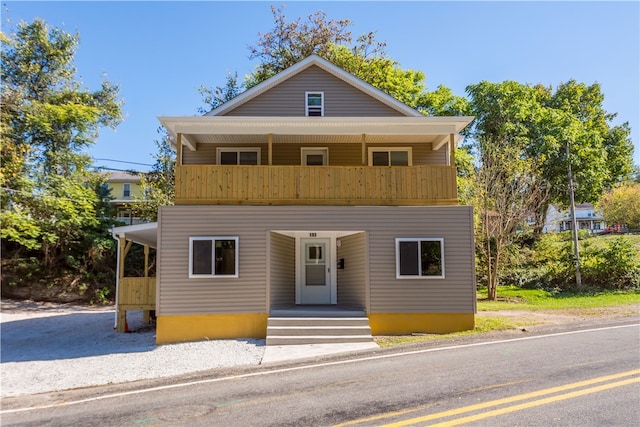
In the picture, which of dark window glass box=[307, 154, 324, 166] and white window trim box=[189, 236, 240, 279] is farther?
dark window glass box=[307, 154, 324, 166]

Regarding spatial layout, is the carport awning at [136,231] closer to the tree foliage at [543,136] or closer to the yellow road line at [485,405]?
the yellow road line at [485,405]

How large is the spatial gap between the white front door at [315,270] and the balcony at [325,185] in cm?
205

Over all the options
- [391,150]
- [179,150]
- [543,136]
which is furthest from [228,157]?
[543,136]

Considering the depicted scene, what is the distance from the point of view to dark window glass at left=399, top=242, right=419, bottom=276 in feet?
39.9

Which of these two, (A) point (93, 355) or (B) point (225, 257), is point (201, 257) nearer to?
(B) point (225, 257)

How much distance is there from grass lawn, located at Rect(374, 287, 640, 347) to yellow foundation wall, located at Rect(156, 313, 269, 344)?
335 centimetres

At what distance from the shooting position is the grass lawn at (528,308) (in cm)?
1151

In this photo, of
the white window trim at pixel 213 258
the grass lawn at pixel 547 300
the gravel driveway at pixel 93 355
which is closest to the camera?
the gravel driveway at pixel 93 355

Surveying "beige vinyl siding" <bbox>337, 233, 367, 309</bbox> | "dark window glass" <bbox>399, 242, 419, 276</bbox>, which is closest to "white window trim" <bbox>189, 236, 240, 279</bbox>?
"beige vinyl siding" <bbox>337, 233, 367, 309</bbox>

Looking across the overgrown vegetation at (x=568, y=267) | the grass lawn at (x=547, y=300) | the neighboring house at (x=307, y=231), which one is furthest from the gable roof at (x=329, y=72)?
the overgrown vegetation at (x=568, y=267)

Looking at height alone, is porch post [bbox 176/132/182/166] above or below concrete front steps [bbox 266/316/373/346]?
above

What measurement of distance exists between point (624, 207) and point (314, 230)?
48.2m

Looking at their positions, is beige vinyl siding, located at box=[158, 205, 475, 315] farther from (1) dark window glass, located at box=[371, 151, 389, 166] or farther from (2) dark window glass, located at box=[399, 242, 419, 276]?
(1) dark window glass, located at box=[371, 151, 389, 166]

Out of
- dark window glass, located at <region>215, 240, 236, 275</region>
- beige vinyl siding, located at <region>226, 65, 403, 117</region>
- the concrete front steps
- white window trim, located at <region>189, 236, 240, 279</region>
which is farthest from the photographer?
beige vinyl siding, located at <region>226, 65, 403, 117</region>
